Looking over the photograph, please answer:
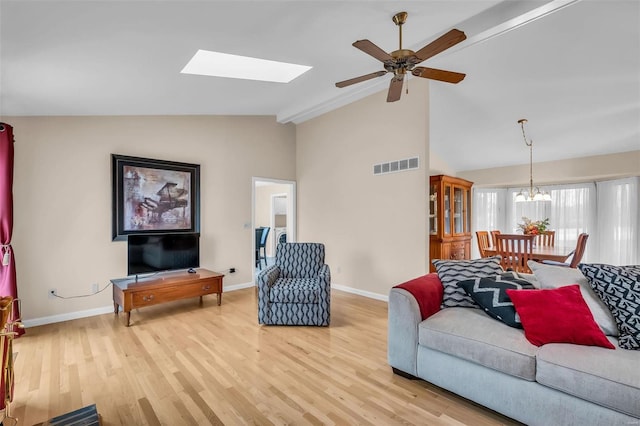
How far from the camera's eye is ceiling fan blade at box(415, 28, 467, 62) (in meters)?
1.95

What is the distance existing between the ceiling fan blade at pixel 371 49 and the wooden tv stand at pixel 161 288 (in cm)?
323

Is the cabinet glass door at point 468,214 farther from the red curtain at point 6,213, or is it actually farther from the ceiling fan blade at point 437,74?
the red curtain at point 6,213

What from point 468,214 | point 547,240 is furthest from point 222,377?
point 547,240

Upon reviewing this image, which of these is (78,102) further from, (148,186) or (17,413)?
(17,413)

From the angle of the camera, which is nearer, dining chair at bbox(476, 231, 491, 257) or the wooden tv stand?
the wooden tv stand

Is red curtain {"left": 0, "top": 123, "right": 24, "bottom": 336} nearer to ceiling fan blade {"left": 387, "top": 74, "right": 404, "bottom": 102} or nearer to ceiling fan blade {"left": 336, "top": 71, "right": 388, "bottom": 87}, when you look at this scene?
ceiling fan blade {"left": 336, "top": 71, "right": 388, "bottom": 87}

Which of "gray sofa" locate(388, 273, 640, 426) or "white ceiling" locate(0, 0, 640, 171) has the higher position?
"white ceiling" locate(0, 0, 640, 171)

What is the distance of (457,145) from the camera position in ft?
17.9

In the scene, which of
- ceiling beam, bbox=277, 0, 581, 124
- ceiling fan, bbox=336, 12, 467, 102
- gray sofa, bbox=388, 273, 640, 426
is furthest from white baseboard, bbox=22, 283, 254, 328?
ceiling beam, bbox=277, 0, 581, 124

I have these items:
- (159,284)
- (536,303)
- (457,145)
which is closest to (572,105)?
(457,145)

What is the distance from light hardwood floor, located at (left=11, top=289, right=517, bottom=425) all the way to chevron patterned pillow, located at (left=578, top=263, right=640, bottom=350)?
0.87m

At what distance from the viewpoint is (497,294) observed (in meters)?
2.17

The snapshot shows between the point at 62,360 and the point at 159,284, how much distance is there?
1.14 m

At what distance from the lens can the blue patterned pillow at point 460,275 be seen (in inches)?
96.3
